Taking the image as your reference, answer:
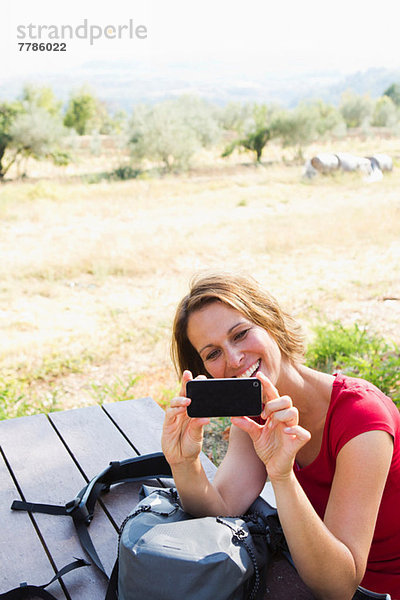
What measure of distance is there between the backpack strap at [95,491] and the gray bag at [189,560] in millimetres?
280

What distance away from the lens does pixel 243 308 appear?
1.34 meters

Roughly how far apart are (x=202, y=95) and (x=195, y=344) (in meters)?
22.1

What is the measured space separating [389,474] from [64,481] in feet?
2.97

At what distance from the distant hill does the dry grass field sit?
13.4 meters

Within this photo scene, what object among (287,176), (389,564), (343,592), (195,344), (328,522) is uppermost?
(195,344)

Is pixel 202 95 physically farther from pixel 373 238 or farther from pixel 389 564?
pixel 389 564

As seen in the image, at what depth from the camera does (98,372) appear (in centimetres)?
423

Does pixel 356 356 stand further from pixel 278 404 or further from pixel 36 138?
pixel 36 138

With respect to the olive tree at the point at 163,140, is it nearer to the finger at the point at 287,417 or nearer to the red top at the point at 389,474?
the red top at the point at 389,474

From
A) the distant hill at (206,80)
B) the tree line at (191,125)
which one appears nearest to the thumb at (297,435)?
the tree line at (191,125)

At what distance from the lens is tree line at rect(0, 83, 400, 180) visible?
16656mm

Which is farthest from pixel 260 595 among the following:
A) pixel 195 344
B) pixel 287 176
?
pixel 287 176

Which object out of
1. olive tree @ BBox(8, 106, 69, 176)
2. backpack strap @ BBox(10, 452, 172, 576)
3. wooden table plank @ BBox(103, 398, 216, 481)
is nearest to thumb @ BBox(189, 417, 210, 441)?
backpack strap @ BBox(10, 452, 172, 576)

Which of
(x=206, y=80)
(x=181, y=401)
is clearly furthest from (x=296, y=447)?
(x=206, y=80)
